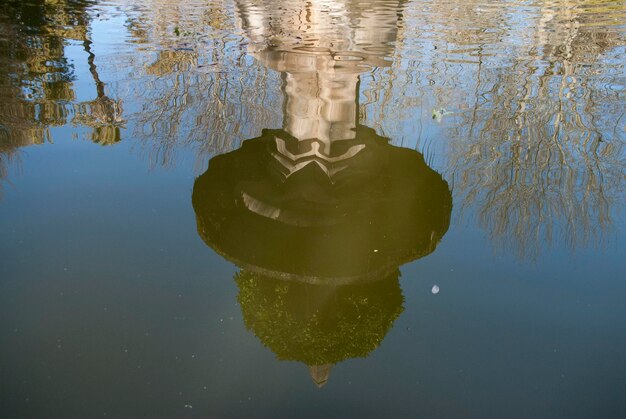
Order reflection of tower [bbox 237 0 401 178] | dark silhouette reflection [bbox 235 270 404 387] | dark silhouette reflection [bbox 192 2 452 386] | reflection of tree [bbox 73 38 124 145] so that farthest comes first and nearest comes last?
1. reflection of tree [bbox 73 38 124 145]
2. reflection of tower [bbox 237 0 401 178]
3. dark silhouette reflection [bbox 192 2 452 386]
4. dark silhouette reflection [bbox 235 270 404 387]

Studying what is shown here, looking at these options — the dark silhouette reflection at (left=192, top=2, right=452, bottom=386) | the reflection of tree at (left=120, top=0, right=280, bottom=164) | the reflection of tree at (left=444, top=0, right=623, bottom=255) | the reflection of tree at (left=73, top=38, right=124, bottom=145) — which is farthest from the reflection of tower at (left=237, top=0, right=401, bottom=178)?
the reflection of tree at (left=73, top=38, right=124, bottom=145)

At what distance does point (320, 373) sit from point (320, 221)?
1518 mm

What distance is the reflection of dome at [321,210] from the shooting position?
4059 millimetres

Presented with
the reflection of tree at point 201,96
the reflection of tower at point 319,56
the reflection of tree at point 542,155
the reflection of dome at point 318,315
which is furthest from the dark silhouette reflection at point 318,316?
the reflection of tree at point 201,96

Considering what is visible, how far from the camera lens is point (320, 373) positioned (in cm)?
317

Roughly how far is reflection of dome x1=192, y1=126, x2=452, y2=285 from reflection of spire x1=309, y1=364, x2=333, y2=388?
28.9 inches

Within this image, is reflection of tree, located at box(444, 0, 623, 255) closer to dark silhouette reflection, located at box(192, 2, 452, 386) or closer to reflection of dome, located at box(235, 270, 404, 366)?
dark silhouette reflection, located at box(192, 2, 452, 386)

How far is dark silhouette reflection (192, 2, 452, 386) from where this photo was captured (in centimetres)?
354

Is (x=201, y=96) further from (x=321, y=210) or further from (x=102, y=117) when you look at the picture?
(x=321, y=210)

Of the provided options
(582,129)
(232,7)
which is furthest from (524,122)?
(232,7)

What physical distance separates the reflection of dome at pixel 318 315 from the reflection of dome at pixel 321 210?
4.0 inches

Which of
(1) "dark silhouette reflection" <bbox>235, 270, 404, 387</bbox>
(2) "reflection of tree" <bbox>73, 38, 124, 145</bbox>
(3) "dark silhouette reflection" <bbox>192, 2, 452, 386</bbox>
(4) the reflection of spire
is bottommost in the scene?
(4) the reflection of spire

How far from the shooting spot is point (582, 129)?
6.75 m

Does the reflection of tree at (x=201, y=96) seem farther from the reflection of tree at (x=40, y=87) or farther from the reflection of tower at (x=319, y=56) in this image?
the reflection of tree at (x=40, y=87)
